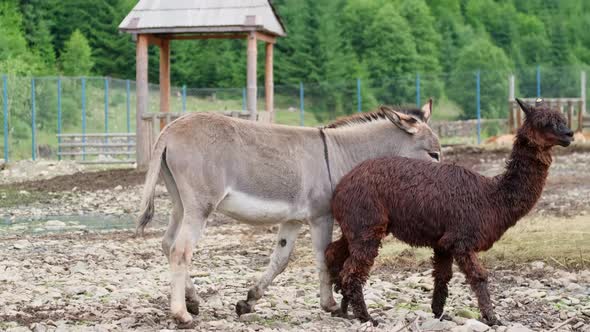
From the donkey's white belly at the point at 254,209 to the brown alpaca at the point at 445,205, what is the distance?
45cm

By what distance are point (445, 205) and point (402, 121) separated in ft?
4.62

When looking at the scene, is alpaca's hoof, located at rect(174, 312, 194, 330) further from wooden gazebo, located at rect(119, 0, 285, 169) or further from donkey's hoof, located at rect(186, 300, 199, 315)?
wooden gazebo, located at rect(119, 0, 285, 169)

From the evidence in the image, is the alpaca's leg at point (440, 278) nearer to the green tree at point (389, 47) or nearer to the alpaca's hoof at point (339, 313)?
the alpaca's hoof at point (339, 313)

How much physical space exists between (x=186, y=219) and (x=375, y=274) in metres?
3.05

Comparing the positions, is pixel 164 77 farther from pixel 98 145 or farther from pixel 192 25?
pixel 98 145

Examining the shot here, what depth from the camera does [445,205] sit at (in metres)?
8.20

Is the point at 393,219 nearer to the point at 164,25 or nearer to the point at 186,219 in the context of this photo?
the point at 186,219

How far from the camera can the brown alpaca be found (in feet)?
26.8

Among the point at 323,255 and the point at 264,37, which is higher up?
the point at 264,37

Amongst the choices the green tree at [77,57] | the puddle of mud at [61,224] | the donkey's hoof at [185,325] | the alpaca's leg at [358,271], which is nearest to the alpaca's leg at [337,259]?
the alpaca's leg at [358,271]

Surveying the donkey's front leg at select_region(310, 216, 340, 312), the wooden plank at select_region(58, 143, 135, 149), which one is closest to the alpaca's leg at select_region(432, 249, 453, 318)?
the donkey's front leg at select_region(310, 216, 340, 312)

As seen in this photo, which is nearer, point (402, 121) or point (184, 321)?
point (184, 321)

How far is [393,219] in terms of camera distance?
8.31 m

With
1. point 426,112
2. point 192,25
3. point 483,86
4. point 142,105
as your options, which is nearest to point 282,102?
point 483,86
